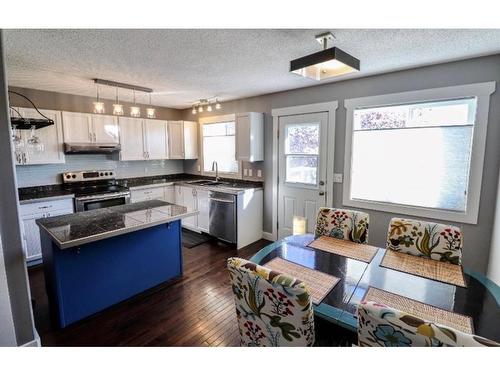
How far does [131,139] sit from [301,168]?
300 centimetres

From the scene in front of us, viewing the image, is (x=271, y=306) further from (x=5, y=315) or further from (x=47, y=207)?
(x=47, y=207)

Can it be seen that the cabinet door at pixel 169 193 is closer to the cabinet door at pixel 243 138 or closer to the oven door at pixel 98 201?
the oven door at pixel 98 201

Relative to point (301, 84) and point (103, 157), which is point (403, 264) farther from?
point (103, 157)

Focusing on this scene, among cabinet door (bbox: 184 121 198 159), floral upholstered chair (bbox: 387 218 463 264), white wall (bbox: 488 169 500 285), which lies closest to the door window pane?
floral upholstered chair (bbox: 387 218 463 264)

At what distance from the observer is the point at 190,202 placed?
4.53m

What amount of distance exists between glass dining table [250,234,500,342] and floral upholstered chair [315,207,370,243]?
37 centimetres

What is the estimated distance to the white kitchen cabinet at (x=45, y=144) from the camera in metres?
3.29

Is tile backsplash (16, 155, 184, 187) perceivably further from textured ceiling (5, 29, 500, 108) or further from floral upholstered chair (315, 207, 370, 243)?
floral upholstered chair (315, 207, 370, 243)

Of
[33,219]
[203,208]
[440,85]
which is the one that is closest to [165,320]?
[203,208]

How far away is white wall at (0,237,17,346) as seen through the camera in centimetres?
166

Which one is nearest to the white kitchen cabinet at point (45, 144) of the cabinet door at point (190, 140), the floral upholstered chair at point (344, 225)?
the cabinet door at point (190, 140)
